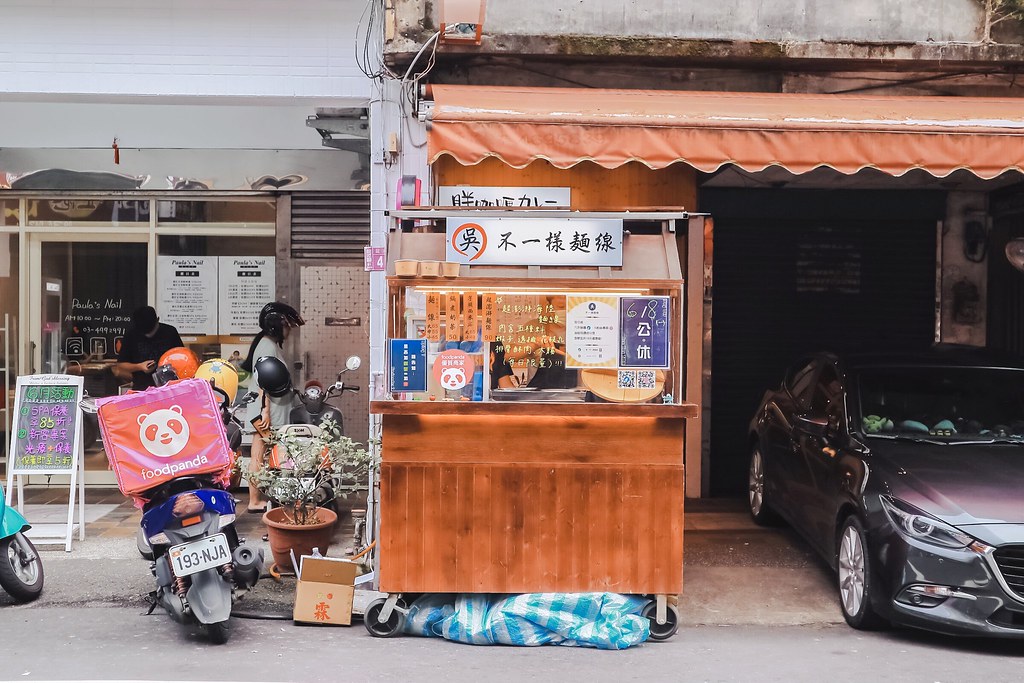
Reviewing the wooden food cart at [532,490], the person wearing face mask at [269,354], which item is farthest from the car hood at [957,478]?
the person wearing face mask at [269,354]

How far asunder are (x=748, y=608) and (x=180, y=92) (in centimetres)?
634

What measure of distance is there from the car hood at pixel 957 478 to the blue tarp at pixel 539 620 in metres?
1.68

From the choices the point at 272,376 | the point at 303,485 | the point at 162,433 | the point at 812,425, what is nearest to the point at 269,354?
the point at 272,376

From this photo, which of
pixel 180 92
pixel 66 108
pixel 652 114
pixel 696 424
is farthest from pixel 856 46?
pixel 66 108

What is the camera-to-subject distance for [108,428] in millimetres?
5156

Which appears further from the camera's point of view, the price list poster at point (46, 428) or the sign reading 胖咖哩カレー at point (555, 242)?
the price list poster at point (46, 428)

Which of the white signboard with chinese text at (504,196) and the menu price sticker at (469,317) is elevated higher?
the white signboard with chinese text at (504,196)

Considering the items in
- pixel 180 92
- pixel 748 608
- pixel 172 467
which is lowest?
pixel 748 608

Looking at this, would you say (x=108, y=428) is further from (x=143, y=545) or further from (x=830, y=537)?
(x=830, y=537)

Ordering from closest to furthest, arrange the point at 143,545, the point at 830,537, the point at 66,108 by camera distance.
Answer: the point at 143,545 < the point at 830,537 < the point at 66,108

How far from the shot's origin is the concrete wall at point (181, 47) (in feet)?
25.9

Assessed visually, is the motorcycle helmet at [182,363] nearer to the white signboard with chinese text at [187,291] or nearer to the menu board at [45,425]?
the menu board at [45,425]

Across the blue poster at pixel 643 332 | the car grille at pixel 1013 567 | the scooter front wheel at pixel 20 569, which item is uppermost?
the blue poster at pixel 643 332

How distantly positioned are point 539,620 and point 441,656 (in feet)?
2.01
